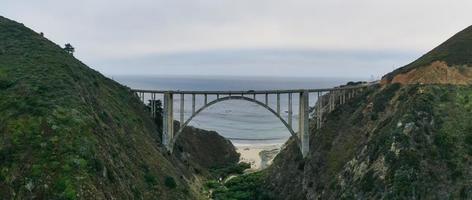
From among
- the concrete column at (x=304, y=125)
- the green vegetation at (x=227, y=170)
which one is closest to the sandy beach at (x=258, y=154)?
the green vegetation at (x=227, y=170)

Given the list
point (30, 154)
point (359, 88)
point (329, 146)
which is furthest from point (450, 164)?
point (30, 154)

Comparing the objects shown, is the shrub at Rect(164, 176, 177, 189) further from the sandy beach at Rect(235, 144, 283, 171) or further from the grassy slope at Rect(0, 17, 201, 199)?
the sandy beach at Rect(235, 144, 283, 171)

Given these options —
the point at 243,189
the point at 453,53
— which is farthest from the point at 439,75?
the point at 243,189

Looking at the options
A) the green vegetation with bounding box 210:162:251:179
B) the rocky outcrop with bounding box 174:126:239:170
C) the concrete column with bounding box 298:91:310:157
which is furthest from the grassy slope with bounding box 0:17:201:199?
the rocky outcrop with bounding box 174:126:239:170

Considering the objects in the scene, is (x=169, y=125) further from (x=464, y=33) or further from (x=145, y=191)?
(x=464, y=33)

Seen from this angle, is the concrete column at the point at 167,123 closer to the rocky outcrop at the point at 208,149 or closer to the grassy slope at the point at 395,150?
the grassy slope at the point at 395,150

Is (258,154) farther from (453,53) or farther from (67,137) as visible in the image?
(67,137)

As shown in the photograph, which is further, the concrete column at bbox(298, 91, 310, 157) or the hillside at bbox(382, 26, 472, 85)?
the concrete column at bbox(298, 91, 310, 157)
